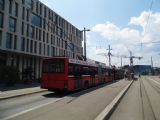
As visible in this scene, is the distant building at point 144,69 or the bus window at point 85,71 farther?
the distant building at point 144,69

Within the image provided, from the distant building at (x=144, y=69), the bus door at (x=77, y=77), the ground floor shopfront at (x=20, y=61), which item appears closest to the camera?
the bus door at (x=77, y=77)

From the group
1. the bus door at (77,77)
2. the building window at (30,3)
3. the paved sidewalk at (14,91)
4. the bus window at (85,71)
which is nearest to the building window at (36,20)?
the building window at (30,3)

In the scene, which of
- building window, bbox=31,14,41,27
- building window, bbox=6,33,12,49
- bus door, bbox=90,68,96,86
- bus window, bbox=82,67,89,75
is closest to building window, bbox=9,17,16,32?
building window, bbox=6,33,12,49

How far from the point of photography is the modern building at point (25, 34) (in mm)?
40688

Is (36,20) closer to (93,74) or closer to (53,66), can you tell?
(93,74)

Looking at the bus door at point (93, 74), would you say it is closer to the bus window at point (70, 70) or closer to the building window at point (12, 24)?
the bus window at point (70, 70)

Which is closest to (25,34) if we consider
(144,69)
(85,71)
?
(85,71)

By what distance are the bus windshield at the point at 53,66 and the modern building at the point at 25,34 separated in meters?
13.4

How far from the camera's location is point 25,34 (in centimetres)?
4672

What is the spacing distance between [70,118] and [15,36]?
36248 millimetres

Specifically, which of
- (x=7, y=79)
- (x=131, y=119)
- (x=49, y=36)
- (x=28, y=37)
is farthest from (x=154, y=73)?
(x=131, y=119)

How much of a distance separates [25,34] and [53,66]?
2815 cm

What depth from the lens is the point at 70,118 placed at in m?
9.47

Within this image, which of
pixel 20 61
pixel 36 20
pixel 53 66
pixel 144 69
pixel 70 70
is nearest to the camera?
pixel 70 70
